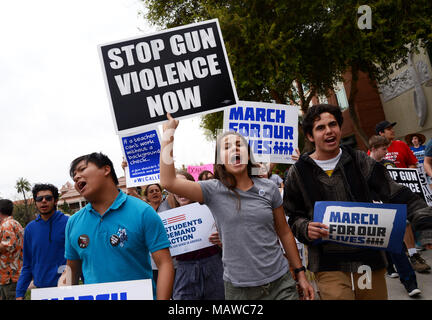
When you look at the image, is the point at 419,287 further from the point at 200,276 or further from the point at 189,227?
the point at 189,227

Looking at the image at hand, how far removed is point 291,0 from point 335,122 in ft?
35.3

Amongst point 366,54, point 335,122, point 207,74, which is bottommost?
point 335,122

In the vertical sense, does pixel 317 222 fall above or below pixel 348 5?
below

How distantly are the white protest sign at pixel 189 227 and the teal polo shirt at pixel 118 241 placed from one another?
1400mm

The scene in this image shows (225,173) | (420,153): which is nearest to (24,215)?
(420,153)

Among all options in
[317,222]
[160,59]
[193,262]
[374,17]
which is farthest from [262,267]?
[374,17]

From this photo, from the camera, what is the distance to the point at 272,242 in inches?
95.7

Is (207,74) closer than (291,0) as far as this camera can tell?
Yes

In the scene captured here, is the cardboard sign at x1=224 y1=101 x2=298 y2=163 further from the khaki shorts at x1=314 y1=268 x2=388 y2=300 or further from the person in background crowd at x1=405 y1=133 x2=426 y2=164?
the person in background crowd at x1=405 y1=133 x2=426 y2=164

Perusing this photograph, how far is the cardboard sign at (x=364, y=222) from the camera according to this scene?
7.64 feet

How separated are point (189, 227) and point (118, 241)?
64.5 inches

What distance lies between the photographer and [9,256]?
221 inches

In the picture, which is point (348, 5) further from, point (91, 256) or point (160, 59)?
point (91, 256)
